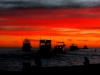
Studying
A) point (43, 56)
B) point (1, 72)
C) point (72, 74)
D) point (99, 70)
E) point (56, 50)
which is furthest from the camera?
point (56, 50)

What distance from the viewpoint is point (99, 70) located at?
26656mm

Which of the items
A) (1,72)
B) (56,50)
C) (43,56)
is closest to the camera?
(1,72)

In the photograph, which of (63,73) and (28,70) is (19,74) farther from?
(63,73)

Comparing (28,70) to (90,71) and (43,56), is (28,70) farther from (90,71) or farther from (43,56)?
(43,56)

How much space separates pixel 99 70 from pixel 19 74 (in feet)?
27.0

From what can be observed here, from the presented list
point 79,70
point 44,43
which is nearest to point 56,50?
point 44,43

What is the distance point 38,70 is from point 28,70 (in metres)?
1.55

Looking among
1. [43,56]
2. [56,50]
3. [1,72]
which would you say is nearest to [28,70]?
[1,72]

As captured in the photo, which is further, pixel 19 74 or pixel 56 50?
pixel 56 50

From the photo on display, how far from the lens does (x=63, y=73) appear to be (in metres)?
25.2

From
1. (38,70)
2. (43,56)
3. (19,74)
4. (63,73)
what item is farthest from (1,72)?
(43,56)

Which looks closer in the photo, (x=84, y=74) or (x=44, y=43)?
(x=84, y=74)

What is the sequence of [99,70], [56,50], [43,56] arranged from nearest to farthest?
[99,70] → [43,56] → [56,50]

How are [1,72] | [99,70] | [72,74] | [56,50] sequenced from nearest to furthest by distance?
1. [1,72]
2. [72,74]
3. [99,70]
4. [56,50]
